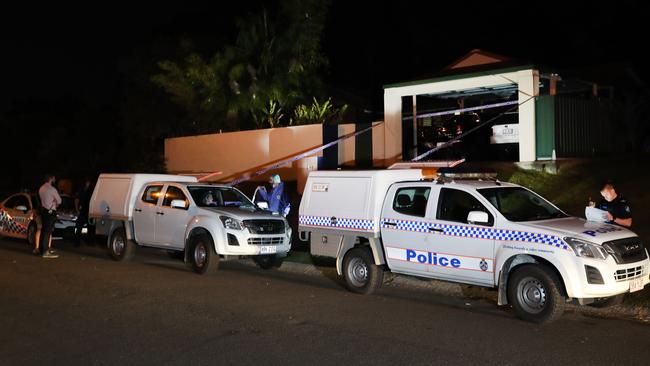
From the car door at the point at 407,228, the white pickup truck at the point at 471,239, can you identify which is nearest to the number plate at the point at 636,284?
the white pickup truck at the point at 471,239

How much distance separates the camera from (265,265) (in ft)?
43.0

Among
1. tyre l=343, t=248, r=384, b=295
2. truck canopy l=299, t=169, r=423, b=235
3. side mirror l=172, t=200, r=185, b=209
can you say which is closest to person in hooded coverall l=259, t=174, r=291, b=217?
side mirror l=172, t=200, r=185, b=209

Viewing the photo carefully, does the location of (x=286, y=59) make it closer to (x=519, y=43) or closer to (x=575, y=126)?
(x=575, y=126)

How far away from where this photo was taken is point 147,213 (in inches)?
539

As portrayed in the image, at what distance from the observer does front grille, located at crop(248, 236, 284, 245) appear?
1195 centimetres

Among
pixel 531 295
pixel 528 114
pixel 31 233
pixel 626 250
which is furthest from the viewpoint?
pixel 31 233

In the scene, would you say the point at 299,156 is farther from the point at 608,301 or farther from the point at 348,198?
the point at 608,301

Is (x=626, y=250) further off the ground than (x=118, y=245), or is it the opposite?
(x=626, y=250)

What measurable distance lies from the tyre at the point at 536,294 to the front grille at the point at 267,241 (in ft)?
16.8

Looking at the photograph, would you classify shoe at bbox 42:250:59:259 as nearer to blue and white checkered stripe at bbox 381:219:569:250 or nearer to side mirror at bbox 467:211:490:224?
blue and white checkered stripe at bbox 381:219:569:250

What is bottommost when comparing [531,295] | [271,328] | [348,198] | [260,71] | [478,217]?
[271,328]

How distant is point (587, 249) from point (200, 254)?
7.09m

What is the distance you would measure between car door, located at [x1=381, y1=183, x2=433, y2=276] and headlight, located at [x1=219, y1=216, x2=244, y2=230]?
312 cm

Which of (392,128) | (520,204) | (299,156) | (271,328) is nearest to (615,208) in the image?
(520,204)
